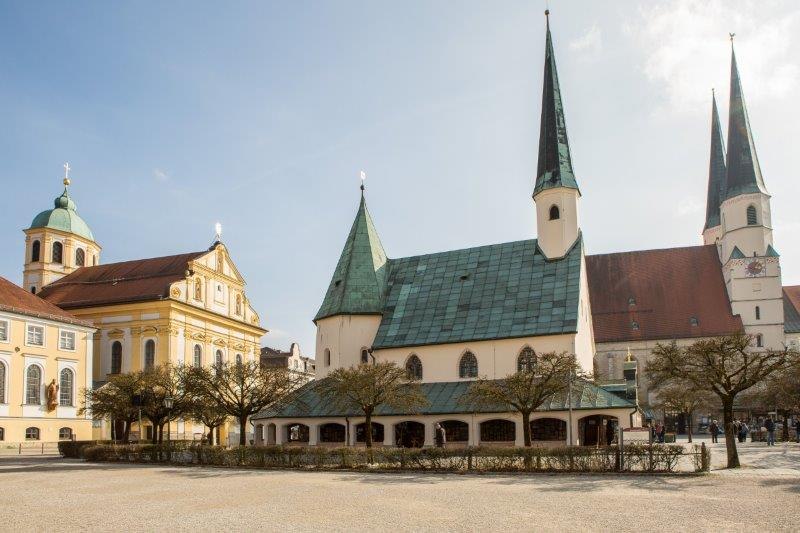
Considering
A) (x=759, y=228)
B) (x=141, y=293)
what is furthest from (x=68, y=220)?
(x=759, y=228)

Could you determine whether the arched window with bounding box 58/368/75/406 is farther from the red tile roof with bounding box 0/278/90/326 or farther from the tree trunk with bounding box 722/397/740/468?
the tree trunk with bounding box 722/397/740/468

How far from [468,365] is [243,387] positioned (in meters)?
13.3

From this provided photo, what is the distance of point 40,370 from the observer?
5303 centimetres

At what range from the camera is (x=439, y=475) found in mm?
27531

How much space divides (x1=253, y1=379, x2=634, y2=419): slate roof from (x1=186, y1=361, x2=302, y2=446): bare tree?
2168 millimetres

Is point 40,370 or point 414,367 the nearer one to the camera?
point 414,367

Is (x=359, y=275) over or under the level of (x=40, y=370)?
over

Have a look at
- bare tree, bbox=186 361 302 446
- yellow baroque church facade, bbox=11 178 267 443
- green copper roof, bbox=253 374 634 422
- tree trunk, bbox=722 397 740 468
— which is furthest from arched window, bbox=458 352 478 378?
yellow baroque church facade, bbox=11 178 267 443

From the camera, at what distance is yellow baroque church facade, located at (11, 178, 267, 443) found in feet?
197

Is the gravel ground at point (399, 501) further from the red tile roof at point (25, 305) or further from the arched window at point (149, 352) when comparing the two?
the arched window at point (149, 352)

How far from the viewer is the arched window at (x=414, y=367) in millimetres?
44875

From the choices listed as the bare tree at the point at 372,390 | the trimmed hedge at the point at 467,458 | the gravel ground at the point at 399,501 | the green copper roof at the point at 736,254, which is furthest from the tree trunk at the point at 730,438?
the green copper roof at the point at 736,254

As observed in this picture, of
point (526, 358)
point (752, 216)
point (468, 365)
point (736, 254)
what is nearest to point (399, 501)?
point (526, 358)

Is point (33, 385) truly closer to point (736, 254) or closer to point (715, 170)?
point (736, 254)
